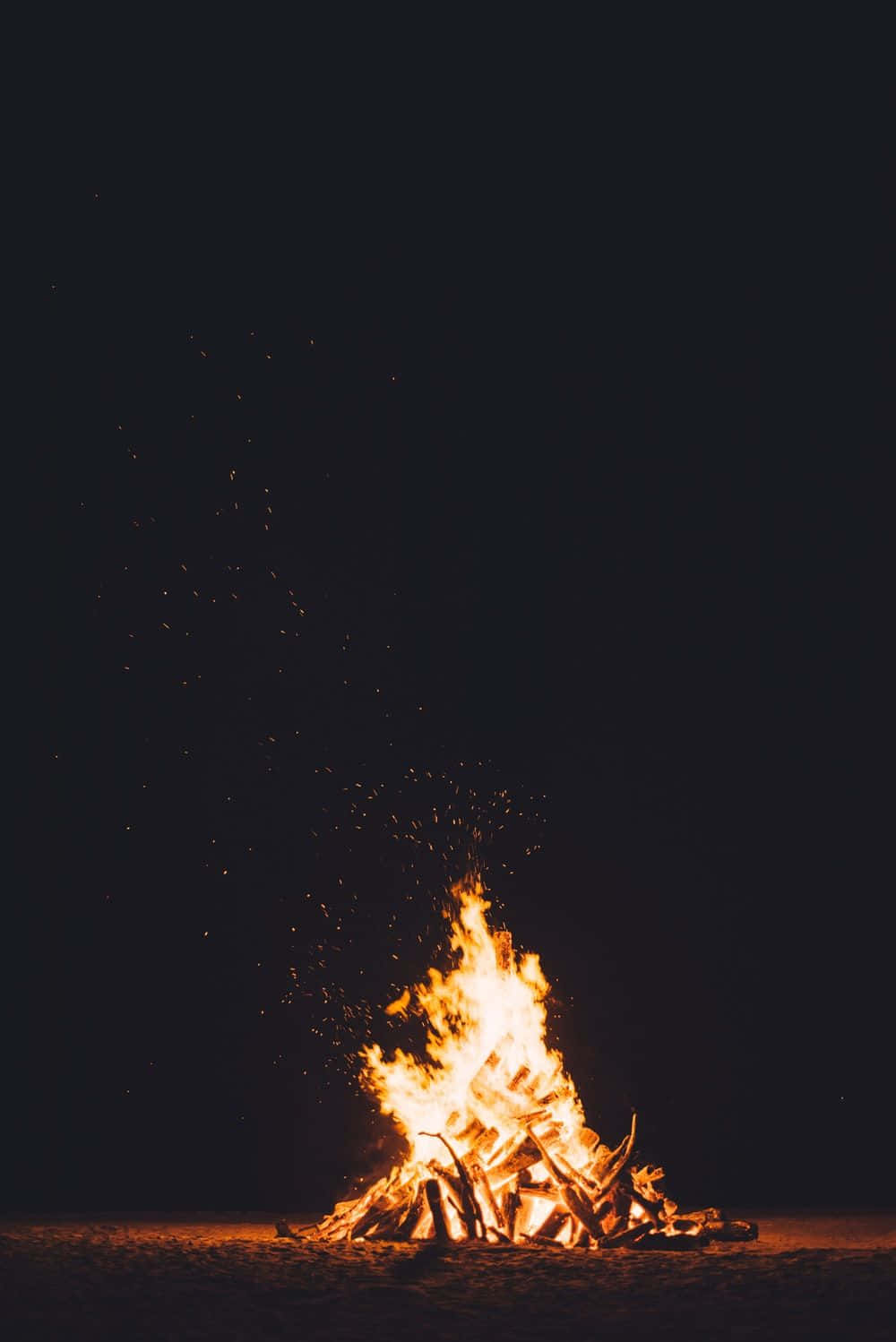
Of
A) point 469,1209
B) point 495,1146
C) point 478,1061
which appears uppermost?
point 478,1061

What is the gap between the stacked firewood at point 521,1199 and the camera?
7.32 meters

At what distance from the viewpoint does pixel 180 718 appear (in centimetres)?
1124

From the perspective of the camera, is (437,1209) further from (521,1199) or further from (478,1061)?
(478,1061)

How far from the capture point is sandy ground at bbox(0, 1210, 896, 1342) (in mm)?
5266

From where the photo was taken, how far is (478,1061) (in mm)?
8461

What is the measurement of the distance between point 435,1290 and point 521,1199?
154 centimetres

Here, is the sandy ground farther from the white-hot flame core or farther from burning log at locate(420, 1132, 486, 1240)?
the white-hot flame core

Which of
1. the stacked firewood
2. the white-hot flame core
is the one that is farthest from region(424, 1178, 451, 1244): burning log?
the white-hot flame core

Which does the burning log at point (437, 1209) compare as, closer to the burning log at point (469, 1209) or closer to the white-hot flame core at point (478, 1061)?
the burning log at point (469, 1209)

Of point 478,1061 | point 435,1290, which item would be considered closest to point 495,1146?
point 478,1061

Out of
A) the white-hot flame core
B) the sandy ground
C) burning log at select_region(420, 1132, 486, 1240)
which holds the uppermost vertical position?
the white-hot flame core

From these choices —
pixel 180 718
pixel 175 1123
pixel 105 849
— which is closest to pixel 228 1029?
pixel 175 1123

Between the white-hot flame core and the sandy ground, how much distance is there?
1.13m

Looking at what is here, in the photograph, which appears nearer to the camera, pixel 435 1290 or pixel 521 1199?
pixel 435 1290
